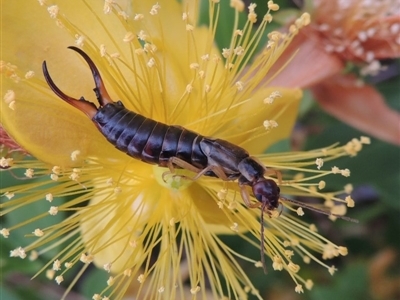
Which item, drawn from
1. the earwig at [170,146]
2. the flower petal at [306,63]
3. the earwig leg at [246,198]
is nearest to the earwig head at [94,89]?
the earwig at [170,146]

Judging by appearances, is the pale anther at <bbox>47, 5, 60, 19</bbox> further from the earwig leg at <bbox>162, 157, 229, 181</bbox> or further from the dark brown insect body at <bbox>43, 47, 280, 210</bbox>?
the earwig leg at <bbox>162, 157, 229, 181</bbox>

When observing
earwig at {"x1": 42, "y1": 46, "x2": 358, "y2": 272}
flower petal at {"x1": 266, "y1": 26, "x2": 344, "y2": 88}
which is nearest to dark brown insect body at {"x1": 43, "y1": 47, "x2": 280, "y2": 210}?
earwig at {"x1": 42, "y1": 46, "x2": 358, "y2": 272}

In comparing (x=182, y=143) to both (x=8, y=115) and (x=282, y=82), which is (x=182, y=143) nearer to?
(x=8, y=115)

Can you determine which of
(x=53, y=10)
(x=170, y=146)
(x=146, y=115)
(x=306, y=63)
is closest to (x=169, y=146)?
(x=170, y=146)

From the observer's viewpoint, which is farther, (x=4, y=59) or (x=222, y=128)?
(x=222, y=128)

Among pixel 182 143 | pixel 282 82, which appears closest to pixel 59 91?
pixel 182 143

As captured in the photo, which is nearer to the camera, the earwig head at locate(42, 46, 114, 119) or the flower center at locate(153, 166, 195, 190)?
the earwig head at locate(42, 46, 114, 119)

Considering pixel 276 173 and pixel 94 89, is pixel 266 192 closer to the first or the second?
pixel 276 173
